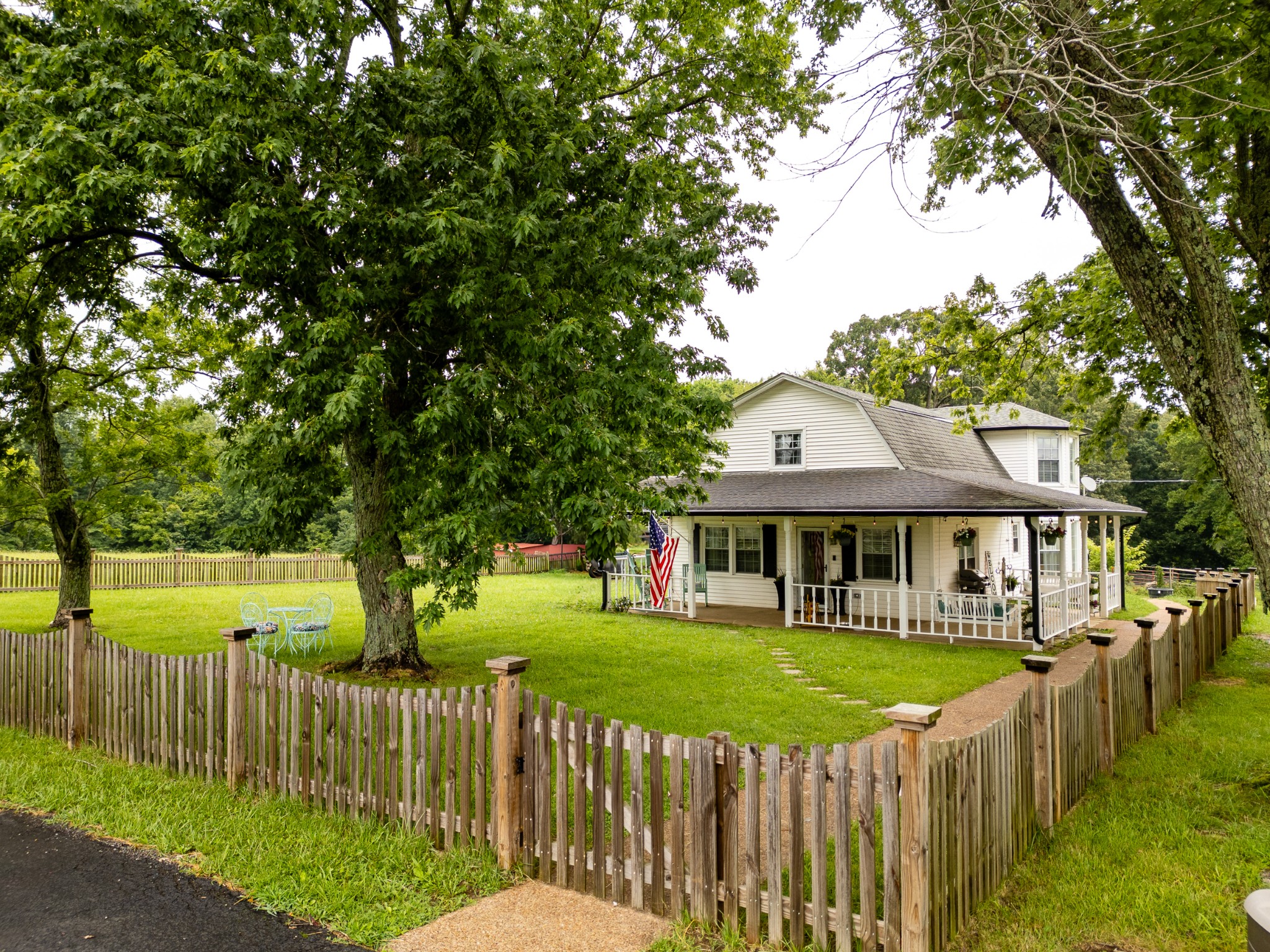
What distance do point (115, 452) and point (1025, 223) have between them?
1594cm

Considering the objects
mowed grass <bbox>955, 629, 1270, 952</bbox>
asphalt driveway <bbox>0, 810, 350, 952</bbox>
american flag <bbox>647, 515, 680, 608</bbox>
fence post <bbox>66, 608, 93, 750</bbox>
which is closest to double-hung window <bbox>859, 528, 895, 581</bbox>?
american flag <bbox>647, 515, 680, 608</bbox>

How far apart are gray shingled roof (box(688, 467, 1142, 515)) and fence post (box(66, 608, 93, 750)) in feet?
39.7

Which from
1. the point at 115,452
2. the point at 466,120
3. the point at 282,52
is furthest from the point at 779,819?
the point at 115,452

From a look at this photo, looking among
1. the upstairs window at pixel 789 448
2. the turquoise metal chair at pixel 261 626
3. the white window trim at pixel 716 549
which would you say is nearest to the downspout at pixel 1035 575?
the upstairs window at pixel 789 448

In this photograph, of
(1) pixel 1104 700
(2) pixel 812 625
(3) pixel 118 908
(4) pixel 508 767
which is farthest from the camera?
(2) pixel 812 625

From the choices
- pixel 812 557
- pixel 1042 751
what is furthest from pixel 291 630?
pixel 812 557

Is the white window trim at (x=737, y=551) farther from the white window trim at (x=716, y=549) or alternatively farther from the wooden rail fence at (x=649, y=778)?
the wooden rail fence at (x=649, y=778)

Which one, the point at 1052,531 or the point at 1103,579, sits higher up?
the point at 1052,531

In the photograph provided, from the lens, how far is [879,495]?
53.5ft

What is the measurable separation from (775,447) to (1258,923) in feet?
63.4

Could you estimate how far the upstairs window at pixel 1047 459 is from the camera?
78.4 feet

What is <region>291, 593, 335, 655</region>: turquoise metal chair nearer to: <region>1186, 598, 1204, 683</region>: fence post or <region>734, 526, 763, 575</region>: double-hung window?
<region>734, 526, 763, 575</region>: double-hung window

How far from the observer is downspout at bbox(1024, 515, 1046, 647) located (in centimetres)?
1429

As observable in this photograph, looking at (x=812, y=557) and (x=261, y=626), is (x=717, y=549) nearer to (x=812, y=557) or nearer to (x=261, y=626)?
(x=812, y=557)
